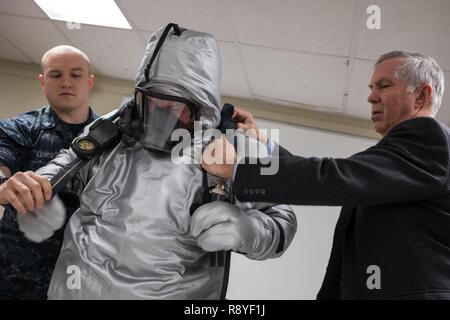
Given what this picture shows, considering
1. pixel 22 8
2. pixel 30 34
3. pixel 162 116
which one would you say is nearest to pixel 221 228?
pixel 162 116

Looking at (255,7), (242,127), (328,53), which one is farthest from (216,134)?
(328,53)

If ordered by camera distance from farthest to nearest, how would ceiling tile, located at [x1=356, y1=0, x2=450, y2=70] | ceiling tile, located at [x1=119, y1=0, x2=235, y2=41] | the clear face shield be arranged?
ceiling tile, located at [x1=119, y1=0, x2=235, y2=41], ceiling tile, located at [x1=356, y1=0, x2=450, y2=70], the clear face shield

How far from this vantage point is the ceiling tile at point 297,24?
210 cm

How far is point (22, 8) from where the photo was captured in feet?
8.93

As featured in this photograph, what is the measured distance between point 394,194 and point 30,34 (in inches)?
118

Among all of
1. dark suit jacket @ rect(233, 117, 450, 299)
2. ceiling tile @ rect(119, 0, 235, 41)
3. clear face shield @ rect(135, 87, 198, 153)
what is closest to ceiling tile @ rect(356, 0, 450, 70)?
ceiling tile @ rect(119, 0, 235, 41)

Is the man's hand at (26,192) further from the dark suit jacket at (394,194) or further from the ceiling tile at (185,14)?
the ceiling tile at (185,14)

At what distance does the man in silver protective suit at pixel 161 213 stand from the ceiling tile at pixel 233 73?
1514 mm

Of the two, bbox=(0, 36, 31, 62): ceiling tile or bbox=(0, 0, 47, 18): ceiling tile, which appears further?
bbox=(0, 36, 31, 62): ceiling tile

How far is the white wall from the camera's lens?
10.2 feet

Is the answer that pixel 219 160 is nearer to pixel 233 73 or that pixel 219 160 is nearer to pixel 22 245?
pixel 22 245

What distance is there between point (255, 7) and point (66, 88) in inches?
45.4

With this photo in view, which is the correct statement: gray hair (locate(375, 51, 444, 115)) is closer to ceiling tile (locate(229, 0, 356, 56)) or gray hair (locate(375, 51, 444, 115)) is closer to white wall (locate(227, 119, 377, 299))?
ceiling tile (locate(229, 0, 356, 56))

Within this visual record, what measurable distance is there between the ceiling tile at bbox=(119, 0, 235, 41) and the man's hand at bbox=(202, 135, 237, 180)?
1.45m
